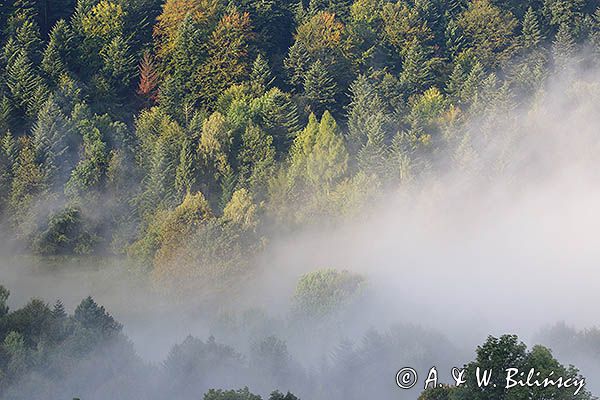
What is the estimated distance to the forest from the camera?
285 ft

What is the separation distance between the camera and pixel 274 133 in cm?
9569

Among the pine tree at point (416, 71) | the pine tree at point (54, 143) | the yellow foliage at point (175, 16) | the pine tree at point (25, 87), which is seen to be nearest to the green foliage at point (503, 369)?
the pine tree at point (54, 143)

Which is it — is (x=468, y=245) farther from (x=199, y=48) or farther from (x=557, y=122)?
(x=199, y=48)

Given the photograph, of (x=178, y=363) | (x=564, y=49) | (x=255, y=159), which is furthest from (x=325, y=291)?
(x=564, y=49)

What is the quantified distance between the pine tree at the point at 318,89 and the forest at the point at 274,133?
0.46ft

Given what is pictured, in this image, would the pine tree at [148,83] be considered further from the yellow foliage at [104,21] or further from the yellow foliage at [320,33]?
the yellow foliage at [320,33]

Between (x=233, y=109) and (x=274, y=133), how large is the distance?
2.82 m

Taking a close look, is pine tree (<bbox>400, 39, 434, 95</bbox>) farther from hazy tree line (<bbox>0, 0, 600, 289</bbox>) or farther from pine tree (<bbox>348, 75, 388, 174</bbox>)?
pine tree (<bbox>348, 75, 388, 174</bbox>)

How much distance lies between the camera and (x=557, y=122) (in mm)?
103562

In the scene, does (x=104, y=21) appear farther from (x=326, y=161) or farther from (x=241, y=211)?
(x=241, y=211)

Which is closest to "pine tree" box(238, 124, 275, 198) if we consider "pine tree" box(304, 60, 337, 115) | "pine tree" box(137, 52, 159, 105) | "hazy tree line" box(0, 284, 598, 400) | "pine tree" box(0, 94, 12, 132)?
"pine tree" box(304, 60, 337, 115)

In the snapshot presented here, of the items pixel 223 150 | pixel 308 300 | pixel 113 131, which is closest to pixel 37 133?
pixel 113 131

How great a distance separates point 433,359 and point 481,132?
29.1 metres

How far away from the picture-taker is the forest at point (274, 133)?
86812 mm
